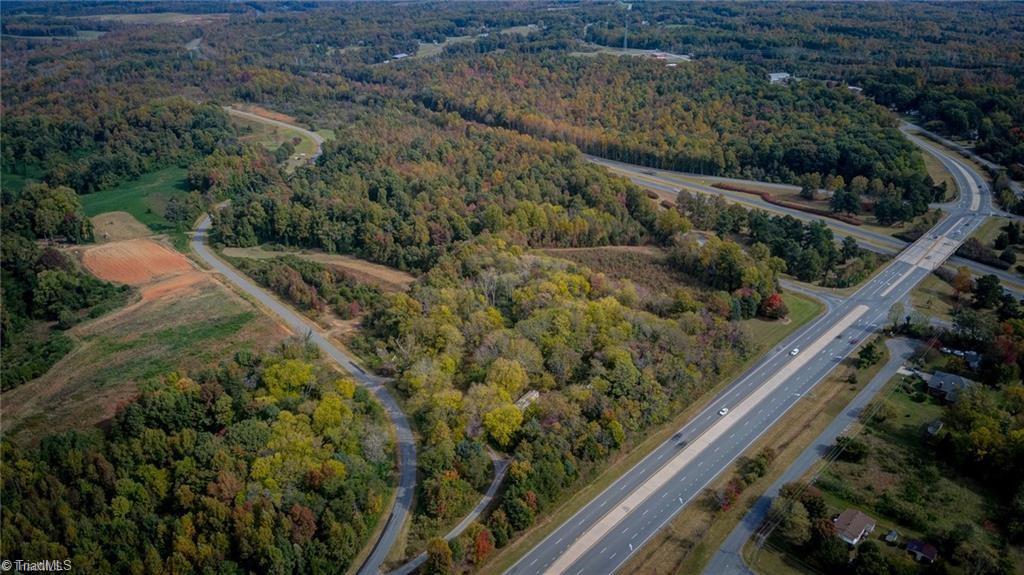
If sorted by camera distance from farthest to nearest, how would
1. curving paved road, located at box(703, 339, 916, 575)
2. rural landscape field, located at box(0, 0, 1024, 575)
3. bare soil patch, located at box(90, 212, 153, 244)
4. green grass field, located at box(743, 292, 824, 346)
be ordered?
1. bare soil patch, located at box(90, 212, 153, 244)
2. green grass field, located at box(743, 292, 824, 346)
3. rural landscape field, located at box(0, 0, 1024, 575)
4. curving paved road, located at box(703, 339, 916, 575)

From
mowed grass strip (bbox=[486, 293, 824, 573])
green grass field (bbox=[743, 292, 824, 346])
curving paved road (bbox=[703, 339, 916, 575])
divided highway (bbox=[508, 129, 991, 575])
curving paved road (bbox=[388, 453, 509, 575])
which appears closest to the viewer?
curving paved road (bbox=[388, 453, 509, 575])

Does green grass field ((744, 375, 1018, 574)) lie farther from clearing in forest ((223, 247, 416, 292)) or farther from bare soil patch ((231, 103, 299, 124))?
bare soil patch ((231, 103, 299, 124))

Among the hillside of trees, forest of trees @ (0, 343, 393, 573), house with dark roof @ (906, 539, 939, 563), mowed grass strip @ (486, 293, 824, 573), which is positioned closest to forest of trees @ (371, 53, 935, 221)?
the hillside of trees

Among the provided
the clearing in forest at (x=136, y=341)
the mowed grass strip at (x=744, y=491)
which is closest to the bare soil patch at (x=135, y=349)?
the clearing in forest at (x=136, y=341)

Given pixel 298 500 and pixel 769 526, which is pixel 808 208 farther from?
pixel 298 500

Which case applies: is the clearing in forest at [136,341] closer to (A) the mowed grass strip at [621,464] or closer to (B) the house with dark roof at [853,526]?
(A) the mowed grass strip at [621,464]

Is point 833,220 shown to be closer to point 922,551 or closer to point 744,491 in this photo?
point 744,491

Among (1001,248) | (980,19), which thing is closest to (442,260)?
(1001,248)
